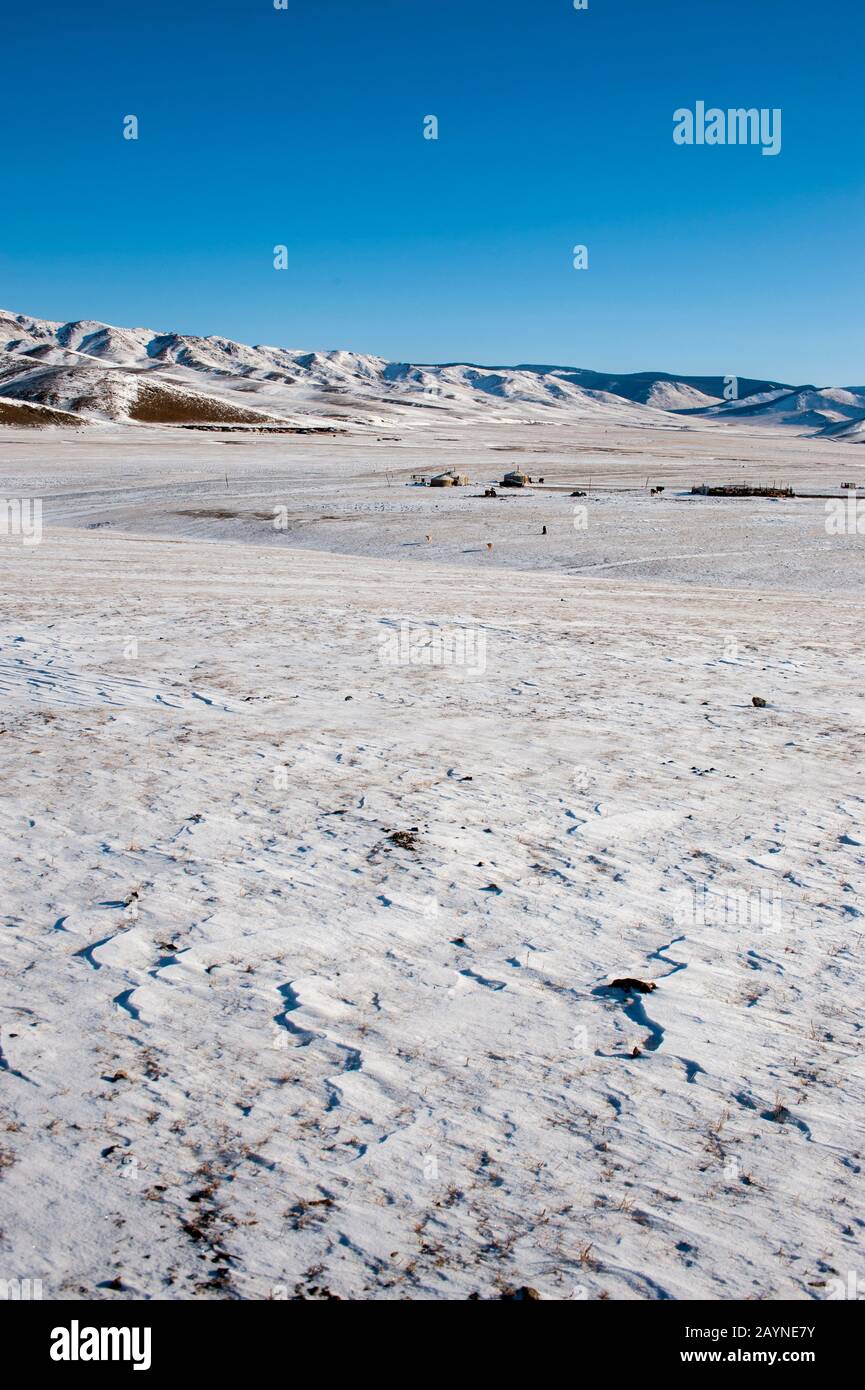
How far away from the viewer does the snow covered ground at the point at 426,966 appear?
3.97 meters

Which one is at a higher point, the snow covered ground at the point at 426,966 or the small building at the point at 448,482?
the small building at the point at 448,482

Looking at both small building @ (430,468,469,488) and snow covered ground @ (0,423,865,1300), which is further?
small building @ (430,468,469,488)

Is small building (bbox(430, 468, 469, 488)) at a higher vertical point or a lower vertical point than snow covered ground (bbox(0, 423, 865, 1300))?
higher

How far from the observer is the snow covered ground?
3.97m

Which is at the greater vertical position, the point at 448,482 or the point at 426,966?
the point at 448,482

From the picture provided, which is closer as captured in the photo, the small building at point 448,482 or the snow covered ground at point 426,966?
the snow covered ground at point 426,966

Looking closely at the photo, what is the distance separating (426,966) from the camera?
5.82 m

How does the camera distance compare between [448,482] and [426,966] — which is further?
[448,482]
